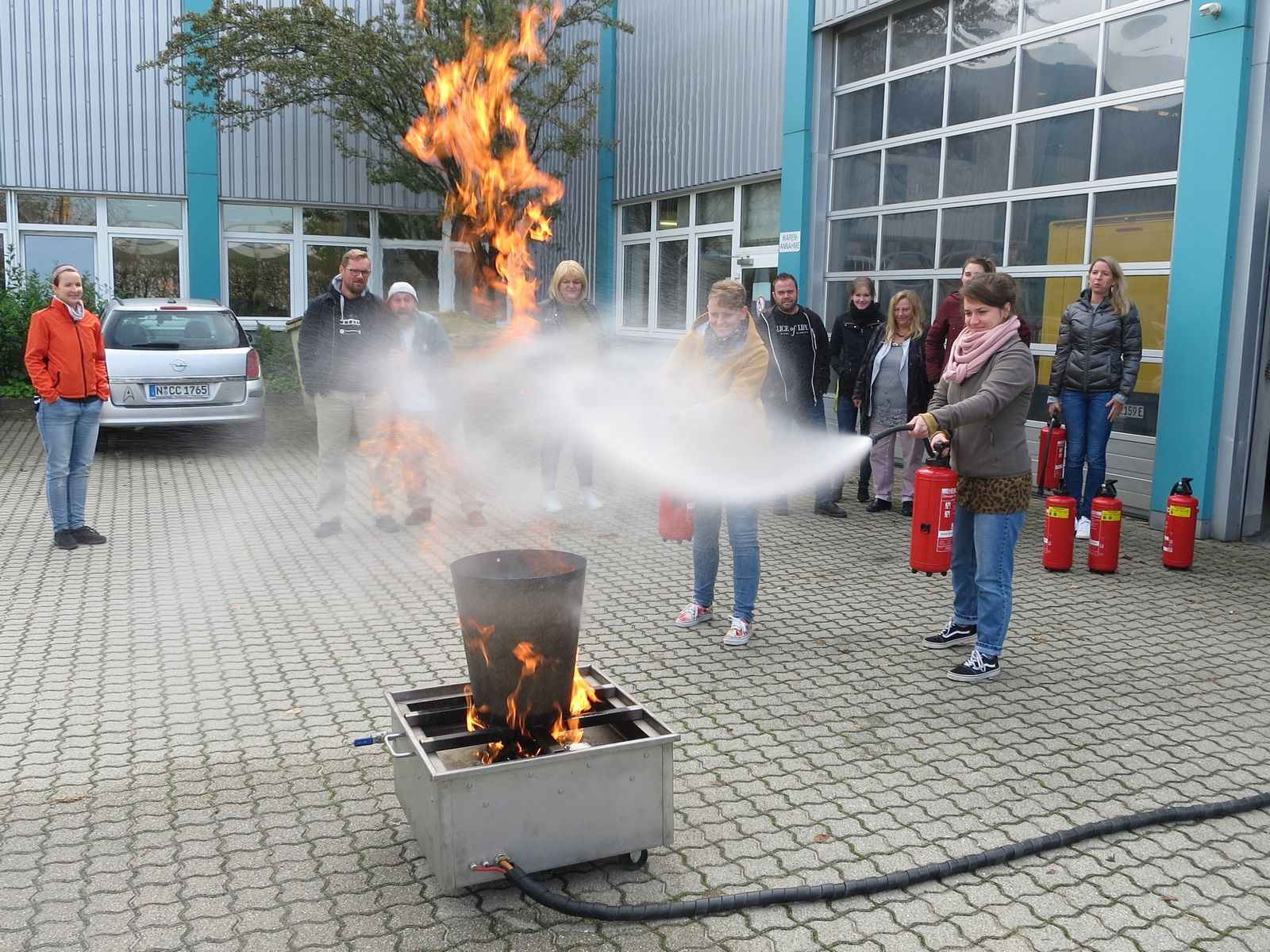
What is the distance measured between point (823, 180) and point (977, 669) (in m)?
9.40

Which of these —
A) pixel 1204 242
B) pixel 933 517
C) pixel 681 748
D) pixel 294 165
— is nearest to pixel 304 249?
pixel 294 165

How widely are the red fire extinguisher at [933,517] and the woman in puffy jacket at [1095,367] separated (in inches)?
130

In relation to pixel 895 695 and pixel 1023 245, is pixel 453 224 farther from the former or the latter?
pixel 895 695

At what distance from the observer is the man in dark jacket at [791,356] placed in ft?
30.8

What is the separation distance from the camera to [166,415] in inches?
509

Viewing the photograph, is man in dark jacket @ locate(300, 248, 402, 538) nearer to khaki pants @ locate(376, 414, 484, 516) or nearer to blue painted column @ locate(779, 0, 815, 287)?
khaki pants @ locate(376, 414, 484, 516)

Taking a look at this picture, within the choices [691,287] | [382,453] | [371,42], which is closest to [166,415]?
[382,453]

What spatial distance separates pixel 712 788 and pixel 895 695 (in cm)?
146

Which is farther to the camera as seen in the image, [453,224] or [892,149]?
[453,224]

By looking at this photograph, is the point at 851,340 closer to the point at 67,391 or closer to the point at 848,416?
the point at 848,416

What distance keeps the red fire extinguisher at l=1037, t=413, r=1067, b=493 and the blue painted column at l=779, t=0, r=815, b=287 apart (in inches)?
213

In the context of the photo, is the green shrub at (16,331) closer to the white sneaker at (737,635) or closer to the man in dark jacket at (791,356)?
the man in dark jacket at (791,356)

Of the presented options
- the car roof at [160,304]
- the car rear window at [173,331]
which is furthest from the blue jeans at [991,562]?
the car roof at [160,304]

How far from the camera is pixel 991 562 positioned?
5539 millimetres
